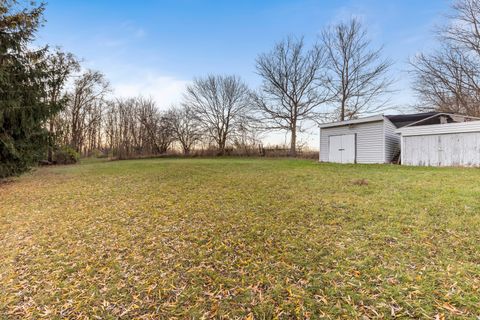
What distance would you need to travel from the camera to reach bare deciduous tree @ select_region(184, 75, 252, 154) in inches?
973

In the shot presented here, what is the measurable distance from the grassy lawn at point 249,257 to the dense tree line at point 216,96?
12.7ft

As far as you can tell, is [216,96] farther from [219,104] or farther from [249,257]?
[249,257]

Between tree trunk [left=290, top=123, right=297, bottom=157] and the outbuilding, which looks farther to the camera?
tree trunk [left=290, top=123, right=297, bottom=157]

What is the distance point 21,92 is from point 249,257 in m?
8.90

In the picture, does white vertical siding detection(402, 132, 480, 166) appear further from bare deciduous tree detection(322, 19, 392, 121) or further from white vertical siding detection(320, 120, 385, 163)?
bare deciduous tree detection(322, 19, 392, 121)

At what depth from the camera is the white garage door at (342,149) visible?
12.7 meters

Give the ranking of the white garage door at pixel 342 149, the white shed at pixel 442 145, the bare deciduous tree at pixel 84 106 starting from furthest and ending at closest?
the bare deciduous tree at pixel 84 106 < the white garage door at pixel 342 149 < the white shed at pixel 442 145

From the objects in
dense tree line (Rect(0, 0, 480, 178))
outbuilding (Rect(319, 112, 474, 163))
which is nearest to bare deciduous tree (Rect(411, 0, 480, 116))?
dense tree line (Rect(0, 0, 480, 178))

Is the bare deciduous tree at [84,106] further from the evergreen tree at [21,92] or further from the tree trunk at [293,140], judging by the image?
the tree trunk at [293,140]

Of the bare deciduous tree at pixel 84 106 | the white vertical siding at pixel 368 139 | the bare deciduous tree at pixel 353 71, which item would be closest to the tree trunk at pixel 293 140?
the bare deciduous tree at pixel 353 71

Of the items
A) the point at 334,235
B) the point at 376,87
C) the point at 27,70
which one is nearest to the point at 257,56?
the point at 376,87

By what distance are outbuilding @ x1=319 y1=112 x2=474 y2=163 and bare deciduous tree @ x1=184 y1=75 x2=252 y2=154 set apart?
12.1 metres

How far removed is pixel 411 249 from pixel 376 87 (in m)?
19.7

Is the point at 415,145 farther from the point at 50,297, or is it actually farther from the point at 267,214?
the point at 50,297
